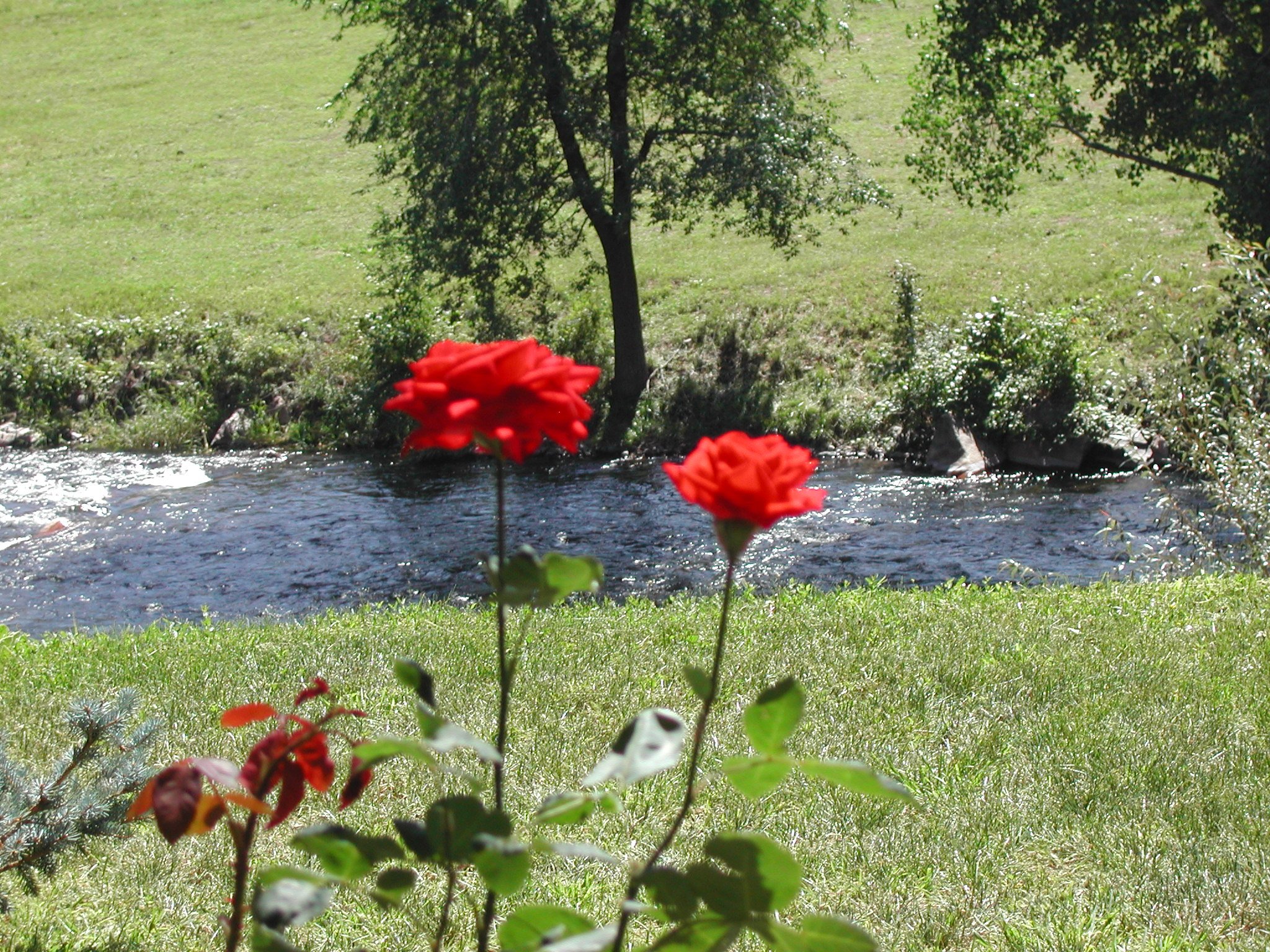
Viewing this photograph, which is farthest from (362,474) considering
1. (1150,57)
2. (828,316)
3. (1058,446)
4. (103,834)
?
(103,834)

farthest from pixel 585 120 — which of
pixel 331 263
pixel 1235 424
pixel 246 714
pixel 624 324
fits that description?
pixel 246 714

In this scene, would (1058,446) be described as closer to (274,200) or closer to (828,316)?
(828,316)

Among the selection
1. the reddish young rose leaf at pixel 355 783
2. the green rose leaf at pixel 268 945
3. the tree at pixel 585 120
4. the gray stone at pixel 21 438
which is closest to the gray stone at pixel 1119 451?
the tree at pixel 585 120

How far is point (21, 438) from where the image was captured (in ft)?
55.8

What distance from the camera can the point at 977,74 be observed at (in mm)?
14117

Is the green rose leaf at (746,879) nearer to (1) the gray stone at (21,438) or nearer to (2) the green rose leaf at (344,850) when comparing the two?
(2) the green rose leaf at (344,850)

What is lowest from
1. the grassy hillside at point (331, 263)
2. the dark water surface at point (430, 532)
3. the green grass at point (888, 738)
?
the dark water surface at point (430, 532)

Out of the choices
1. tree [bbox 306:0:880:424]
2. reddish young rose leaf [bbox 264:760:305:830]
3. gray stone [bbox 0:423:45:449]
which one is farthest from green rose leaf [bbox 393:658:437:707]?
gray stone [bbox 0:423:45:449]

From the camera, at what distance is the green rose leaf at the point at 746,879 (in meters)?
1.27

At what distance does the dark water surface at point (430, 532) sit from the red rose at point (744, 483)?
25.9 ft

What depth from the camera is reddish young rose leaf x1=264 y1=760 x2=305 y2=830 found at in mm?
1507

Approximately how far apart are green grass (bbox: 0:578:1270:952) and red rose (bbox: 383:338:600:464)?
229 cm

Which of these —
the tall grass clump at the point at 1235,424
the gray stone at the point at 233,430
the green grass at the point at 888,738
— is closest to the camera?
the green grass at the point at 888,738

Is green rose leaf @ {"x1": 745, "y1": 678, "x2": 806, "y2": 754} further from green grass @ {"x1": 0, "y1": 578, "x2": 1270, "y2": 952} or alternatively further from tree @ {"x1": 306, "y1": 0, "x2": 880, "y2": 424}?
tree @ {"x1": 306, "y1": 0, "x2": 880, "y2": 424}
